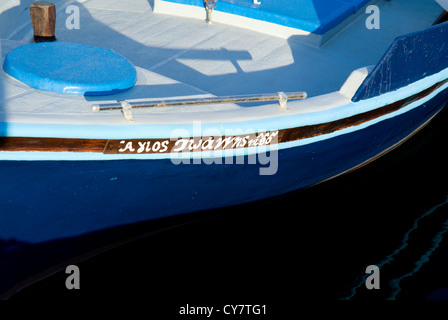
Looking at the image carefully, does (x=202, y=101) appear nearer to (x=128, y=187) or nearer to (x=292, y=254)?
(x=128, y=187)

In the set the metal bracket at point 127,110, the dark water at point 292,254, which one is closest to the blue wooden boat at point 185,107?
the metal bracket at point 127,110

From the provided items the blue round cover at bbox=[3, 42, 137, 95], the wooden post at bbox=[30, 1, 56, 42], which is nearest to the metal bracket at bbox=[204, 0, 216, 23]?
the blue round cover at bbox=[3, 42, 137, 95]

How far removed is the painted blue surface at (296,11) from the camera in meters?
6.70

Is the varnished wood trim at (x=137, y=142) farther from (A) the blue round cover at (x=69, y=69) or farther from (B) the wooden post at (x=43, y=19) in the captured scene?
(B) the wooden post at (x=43, y=19)

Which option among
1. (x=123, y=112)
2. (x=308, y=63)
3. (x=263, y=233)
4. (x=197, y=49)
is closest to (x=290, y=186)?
(x=263, y=233)

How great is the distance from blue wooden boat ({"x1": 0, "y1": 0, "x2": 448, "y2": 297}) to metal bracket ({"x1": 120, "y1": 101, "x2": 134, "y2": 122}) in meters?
0.01

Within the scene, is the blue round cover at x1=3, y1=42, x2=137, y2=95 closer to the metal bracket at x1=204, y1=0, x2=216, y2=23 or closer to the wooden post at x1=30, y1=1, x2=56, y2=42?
the wooden post at x1=30, y1=1, x2=56, y2=42

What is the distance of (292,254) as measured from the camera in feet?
20.2

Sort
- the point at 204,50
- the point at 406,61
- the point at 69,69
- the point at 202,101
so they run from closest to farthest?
the point at 202,101 → the point at 69,69 → the point at 406,61 → the point at 204,50

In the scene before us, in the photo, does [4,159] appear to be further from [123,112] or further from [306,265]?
[306,265]

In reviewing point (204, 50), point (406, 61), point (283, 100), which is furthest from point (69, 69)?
point (406, 61)

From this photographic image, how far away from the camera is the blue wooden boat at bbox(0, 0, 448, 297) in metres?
4.22

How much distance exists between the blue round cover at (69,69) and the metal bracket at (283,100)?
1.25m

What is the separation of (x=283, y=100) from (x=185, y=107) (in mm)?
820
